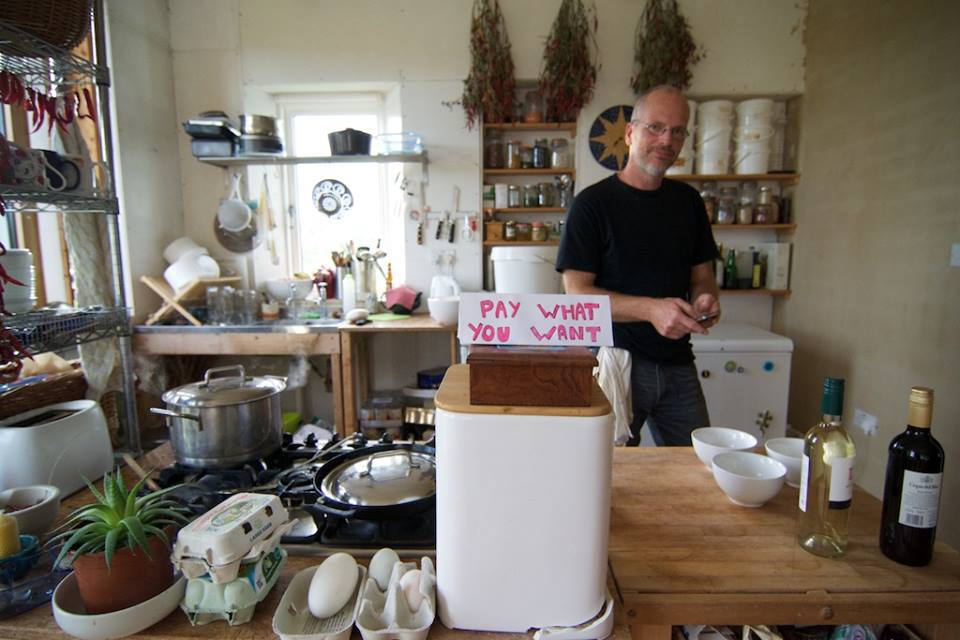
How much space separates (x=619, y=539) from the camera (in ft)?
2.77

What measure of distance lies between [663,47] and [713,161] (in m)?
0.68

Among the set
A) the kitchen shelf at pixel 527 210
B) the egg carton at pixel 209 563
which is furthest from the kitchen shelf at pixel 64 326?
the kitchen shelf at pixel 527 210

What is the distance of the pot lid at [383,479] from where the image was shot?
2.87ft

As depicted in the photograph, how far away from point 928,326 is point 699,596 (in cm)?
201

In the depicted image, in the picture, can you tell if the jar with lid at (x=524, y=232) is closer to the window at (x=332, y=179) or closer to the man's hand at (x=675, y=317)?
the window at (x=332, y=179)

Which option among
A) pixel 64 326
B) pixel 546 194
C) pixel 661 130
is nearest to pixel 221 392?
pixel 64 326

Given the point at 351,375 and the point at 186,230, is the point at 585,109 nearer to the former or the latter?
the point at 351,375

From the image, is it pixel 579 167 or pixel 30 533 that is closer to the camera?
pixel 30 533

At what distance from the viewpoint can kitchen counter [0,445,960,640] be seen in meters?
0.69

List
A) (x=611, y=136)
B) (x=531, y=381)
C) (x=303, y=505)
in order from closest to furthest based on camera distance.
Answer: (x=531, y=381), (x=303, y=505), (x=611, y=136)

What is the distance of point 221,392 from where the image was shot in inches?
41.7

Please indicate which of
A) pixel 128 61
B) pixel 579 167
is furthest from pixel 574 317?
pixel 128 61

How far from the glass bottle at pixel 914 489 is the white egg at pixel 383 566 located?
0.72 metres

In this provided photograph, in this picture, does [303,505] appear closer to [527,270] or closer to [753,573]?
[753,573]
